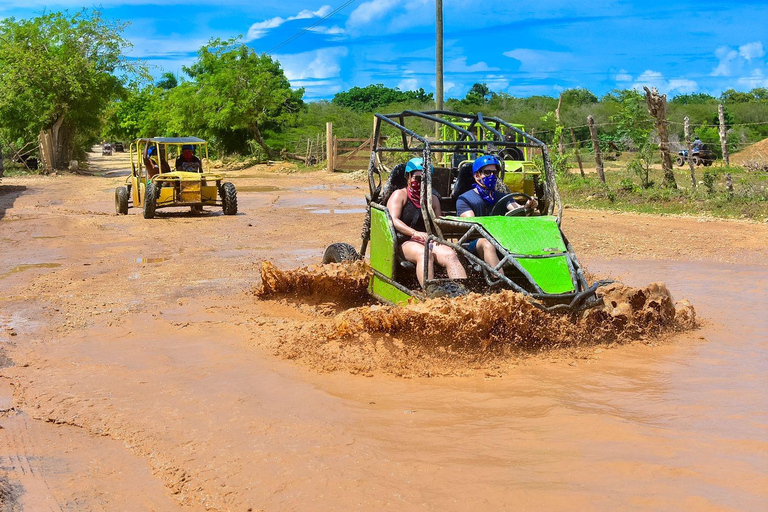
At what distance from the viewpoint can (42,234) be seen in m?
13.8

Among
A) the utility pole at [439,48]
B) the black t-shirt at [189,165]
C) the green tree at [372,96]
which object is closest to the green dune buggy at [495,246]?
the black t-shirt at [189,165]

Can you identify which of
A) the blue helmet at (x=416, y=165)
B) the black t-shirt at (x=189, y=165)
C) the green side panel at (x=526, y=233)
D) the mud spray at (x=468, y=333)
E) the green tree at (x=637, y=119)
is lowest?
the mud spray at (x=468, y=333)

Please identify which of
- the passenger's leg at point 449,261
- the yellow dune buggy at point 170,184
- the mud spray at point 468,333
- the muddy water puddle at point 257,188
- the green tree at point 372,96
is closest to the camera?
the mud spray at point 468,333

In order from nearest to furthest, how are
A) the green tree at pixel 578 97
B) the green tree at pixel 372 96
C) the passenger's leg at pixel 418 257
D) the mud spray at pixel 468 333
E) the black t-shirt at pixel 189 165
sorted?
the mud spray at pixel 468 333 → the passenger's leg at pixel 418 257 → the black t-shirt at pixel 189 165 → the green tree at pixel 578 97 → the green tree at pixel 372 96

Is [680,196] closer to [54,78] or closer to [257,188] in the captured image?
[257,188]

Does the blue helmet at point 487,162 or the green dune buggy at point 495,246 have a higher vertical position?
the blue helmet at point 487,162

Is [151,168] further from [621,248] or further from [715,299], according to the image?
[715,299]

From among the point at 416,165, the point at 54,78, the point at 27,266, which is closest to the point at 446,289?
the point at 416,165

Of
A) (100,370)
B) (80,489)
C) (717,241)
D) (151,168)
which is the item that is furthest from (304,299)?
(151,168)

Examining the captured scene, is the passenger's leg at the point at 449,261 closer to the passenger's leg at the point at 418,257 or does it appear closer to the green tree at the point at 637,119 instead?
the passenger's leg at the point at 418,257

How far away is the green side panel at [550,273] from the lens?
608cm

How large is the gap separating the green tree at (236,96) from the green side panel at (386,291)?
3282 centimetres

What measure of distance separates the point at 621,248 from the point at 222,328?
638 centimetres

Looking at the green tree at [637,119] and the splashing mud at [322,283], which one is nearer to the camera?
the splashing mud at [322,283]
